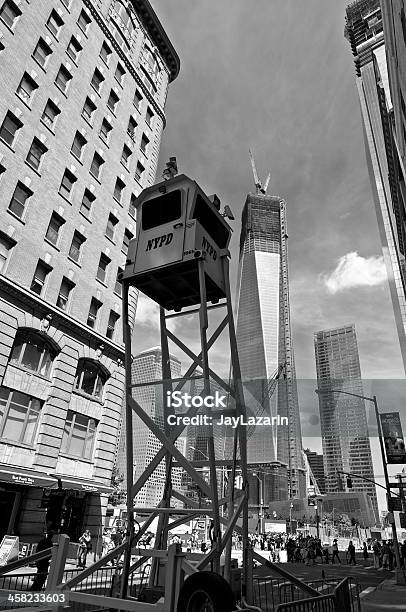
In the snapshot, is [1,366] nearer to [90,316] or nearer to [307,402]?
[90,316]

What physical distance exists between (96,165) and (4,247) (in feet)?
39.2

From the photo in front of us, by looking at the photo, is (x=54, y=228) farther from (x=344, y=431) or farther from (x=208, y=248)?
(x=344, y=431)

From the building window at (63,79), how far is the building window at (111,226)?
933cm

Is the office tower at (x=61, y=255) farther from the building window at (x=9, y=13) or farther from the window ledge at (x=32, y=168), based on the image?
the window ledge at (x=32, y=168)

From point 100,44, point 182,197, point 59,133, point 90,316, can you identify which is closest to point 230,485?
point 182,197

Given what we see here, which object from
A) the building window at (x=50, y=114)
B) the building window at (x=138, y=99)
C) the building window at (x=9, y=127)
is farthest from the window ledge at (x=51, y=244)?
the building window at (x=138, y=99)

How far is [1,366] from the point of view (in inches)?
791

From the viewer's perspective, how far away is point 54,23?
2919 centimetres

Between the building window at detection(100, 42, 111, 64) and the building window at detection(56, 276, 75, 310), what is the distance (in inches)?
812

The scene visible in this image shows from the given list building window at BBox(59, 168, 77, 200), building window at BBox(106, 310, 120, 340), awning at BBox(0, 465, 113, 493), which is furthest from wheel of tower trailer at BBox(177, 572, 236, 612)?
building window at BBox(59, 168, 77, 200)

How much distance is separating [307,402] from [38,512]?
50.3 feet

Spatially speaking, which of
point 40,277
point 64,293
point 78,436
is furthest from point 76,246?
point 78,436

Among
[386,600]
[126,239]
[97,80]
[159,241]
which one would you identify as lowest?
[386,600]

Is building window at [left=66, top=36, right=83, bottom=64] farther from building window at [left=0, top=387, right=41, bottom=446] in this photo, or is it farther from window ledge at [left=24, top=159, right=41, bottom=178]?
building window at [left=0, top=387, right=41, bottom=446]
